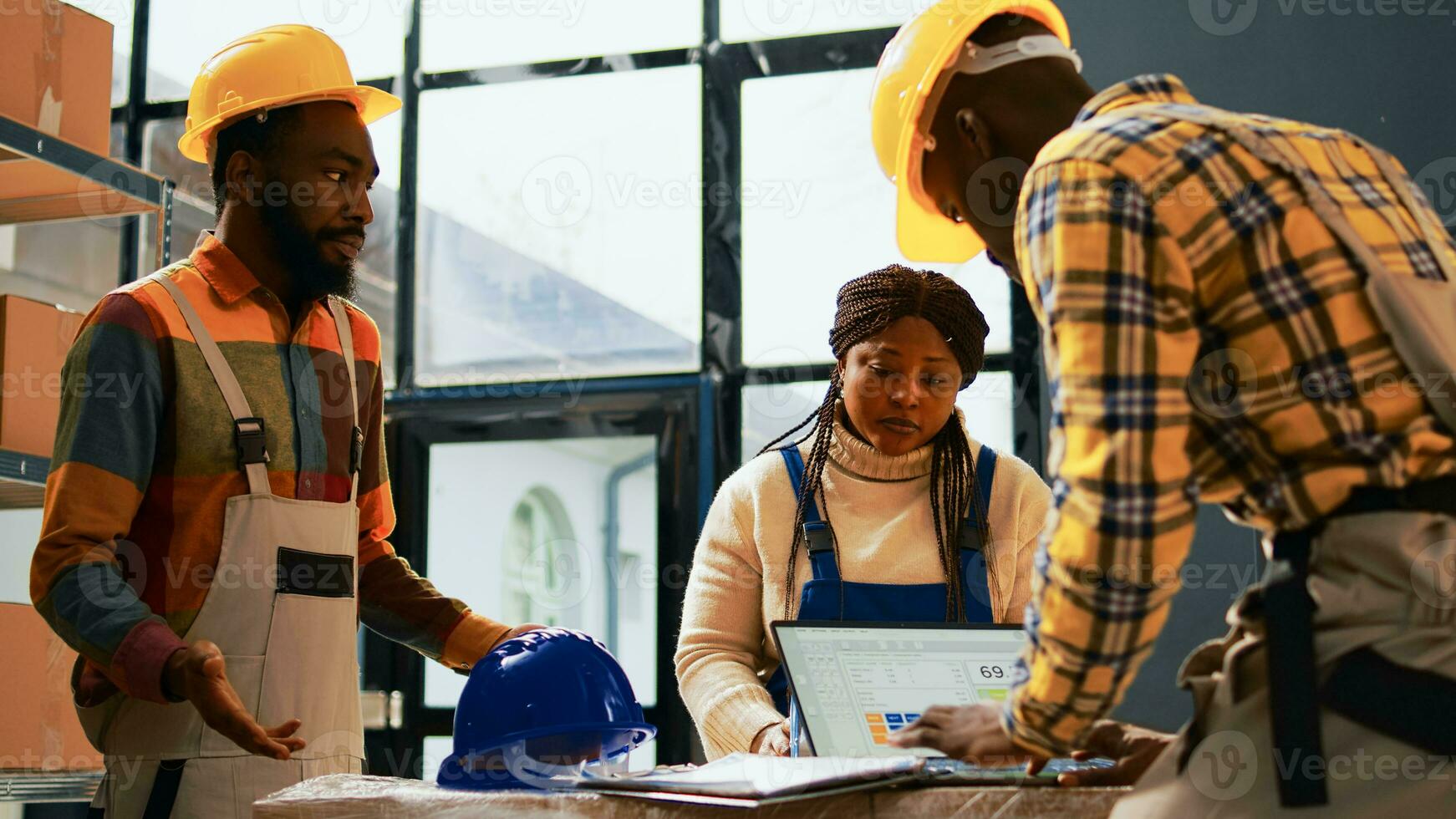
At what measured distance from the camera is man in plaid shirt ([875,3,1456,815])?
0.97 metres

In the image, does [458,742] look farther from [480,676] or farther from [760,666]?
[760,666]

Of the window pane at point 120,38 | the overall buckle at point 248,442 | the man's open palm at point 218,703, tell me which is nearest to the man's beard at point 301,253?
the overall buckle at point 248,442

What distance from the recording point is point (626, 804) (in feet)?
4.35

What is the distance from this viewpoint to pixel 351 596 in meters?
2.08

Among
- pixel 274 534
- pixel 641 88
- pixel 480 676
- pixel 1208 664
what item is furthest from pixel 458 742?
pixel 641 88

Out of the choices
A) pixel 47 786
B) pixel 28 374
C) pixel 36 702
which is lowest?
pixel 47 786

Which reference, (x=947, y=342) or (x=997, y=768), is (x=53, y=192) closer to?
(x=947, y=342)

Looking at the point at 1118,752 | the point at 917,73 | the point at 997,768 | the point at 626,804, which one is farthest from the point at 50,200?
the point at 1118,752

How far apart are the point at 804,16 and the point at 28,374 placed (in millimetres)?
2425

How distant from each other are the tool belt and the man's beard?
5.38 ft

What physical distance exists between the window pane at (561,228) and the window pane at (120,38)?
116 centimetres

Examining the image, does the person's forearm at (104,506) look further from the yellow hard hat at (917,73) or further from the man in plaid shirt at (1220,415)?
the man in plaid shirt at (1220,415)

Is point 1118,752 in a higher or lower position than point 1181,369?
lower

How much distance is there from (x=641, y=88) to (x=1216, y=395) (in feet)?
11.0
